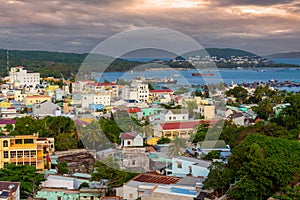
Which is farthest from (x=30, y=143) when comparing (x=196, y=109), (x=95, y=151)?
(x=196, y=109)

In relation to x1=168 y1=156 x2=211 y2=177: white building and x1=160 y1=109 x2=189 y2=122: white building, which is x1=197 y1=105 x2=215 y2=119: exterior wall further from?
x1=168 y1=156 x2=211 y2=177: white building

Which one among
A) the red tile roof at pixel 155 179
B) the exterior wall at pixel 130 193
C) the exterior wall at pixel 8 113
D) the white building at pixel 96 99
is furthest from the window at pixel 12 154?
the white building at pixel 96 99

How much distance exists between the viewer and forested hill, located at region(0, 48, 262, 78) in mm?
46750

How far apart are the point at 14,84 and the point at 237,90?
19.5m

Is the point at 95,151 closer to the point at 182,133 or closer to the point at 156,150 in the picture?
the point at 156,150

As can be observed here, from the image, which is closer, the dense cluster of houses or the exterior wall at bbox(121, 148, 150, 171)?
the dense cluster of houses

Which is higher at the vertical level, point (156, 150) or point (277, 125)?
point (277, 125)

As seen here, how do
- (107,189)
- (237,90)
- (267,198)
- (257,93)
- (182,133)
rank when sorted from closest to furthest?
1. (267,198)
2. (107,189)
3. (182,133)
4. (257,93)
5. (237,90)

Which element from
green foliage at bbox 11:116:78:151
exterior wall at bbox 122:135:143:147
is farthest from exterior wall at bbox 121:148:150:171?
green foliage at bbox 11:116:78:151

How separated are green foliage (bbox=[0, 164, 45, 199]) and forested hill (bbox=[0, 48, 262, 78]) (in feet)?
72.3

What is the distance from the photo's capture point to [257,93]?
2466 centimetres

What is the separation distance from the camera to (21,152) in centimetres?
1034

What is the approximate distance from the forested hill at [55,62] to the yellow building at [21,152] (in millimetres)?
19877

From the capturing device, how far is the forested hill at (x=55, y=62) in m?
46.8
